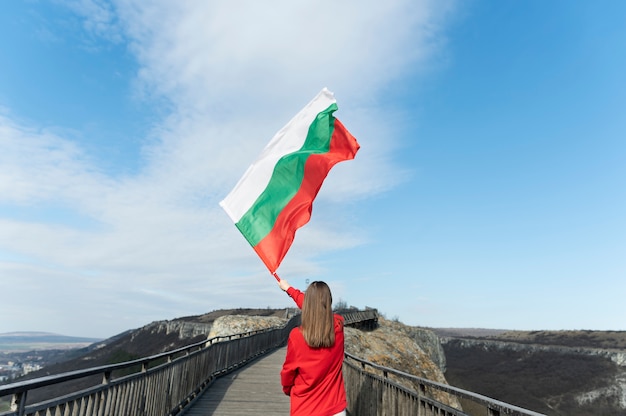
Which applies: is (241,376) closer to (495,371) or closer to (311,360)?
(311,360)

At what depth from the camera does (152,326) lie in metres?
153

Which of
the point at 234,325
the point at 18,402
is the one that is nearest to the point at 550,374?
the point at 234,325

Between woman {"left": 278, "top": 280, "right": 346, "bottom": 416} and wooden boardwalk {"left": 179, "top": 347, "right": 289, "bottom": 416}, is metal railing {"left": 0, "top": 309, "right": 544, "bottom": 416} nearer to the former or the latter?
wooden boardwalk {"left": 179, "top": 347, "right": 289, "bottom": 416}

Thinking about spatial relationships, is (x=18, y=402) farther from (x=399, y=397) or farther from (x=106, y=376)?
(x=399, y=397)

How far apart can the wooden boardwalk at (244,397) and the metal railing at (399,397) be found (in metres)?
1.74

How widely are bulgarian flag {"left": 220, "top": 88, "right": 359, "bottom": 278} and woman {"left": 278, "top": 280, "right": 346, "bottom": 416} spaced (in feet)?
6.74

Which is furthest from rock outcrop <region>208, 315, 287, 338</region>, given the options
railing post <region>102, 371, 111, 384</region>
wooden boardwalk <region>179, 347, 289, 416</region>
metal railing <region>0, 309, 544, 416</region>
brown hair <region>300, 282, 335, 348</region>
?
brown hair <region>300, 282, 335, 348</region>

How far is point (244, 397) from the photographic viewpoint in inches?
442

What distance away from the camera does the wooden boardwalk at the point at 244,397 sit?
9648 mm

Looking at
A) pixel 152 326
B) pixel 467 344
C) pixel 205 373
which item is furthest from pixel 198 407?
pixel 467 344

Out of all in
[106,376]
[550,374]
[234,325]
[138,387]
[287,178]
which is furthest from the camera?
[550,374]

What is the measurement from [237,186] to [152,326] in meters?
161

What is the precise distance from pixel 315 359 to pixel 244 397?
869 centimetres

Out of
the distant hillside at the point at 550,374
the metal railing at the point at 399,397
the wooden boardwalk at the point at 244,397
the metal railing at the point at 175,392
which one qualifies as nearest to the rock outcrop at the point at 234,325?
the wooden boardwalk at the point at 244,397
